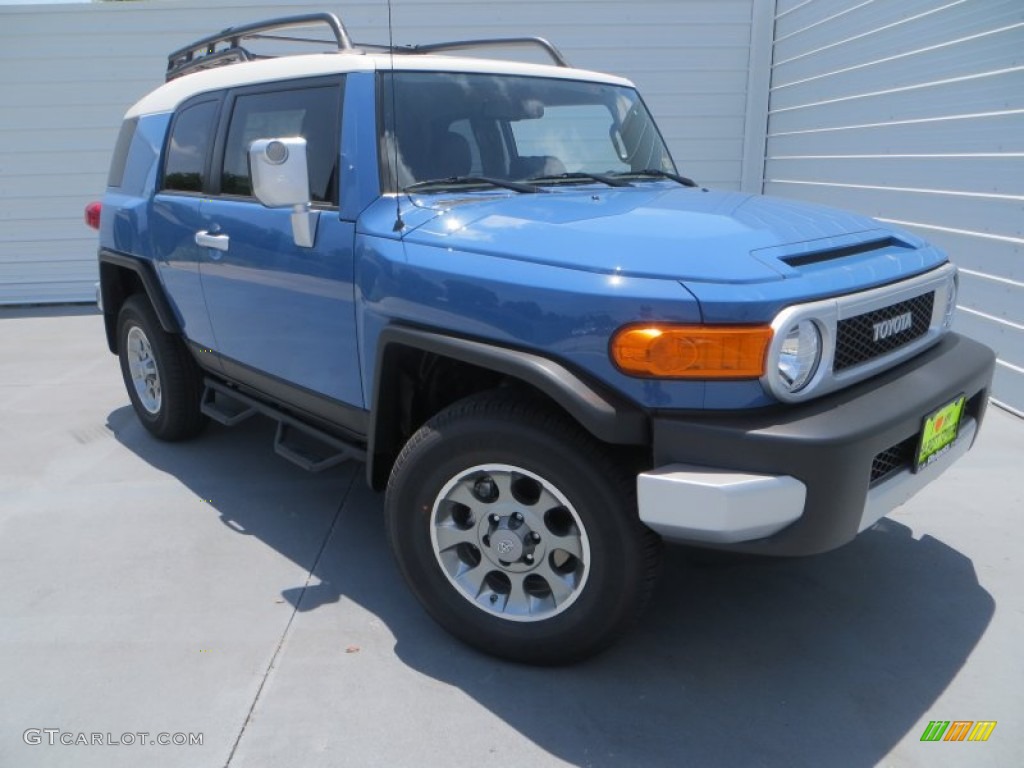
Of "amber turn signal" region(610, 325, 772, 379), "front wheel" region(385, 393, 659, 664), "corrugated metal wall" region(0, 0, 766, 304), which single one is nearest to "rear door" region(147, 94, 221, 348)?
"front wheel" region(385, 393, 659, 664)

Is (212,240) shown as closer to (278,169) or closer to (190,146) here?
(190,146)

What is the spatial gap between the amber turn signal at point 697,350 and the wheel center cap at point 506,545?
0.72 meters

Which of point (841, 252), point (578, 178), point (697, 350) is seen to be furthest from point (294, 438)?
point (841, 252)

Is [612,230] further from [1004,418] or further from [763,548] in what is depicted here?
[1004,418]

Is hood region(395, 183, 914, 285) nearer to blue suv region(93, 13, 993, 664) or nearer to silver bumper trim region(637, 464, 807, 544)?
blue suv region(93, 13, 993, 664)

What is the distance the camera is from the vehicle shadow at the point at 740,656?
232 centimetres

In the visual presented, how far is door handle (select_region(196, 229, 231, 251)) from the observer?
11.6 feet

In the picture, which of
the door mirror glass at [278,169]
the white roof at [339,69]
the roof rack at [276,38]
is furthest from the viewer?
the roof rack at [276,38]

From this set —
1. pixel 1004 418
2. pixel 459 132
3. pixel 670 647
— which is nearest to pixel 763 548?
pixel 670 647

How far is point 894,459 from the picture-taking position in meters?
2.42

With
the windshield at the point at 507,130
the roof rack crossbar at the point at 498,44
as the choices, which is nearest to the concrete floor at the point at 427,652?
the windshield at the point at 507,130

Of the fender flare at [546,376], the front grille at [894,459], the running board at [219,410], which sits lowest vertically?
the running board at [219,410]

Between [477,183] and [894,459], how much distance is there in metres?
1.69

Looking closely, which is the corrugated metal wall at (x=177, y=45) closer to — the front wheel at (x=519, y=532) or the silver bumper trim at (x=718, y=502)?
the front wheel at (x=519, y=532)
